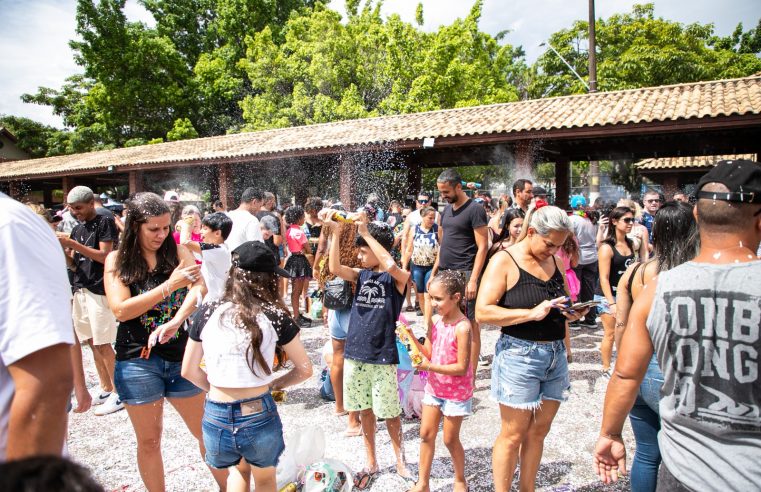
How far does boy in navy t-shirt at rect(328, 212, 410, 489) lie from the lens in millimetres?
2963

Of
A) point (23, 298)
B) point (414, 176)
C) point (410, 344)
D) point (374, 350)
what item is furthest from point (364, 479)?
point (414, 176)

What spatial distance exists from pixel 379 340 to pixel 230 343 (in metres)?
1.10

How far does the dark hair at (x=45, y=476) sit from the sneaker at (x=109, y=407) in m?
3.98

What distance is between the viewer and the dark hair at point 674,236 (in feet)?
7.68

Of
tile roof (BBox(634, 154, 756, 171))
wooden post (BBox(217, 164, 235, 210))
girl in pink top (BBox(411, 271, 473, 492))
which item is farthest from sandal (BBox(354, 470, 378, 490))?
tile roof (BBox(634, 154, 756, 171))

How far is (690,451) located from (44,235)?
79.0 inches

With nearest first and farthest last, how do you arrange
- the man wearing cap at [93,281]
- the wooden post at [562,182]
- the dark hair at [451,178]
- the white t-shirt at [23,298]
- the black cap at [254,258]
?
1. the white t-shirt at [23,298]
2. the black cap at [254,258]
3. the man wearing cap at [93,281]
4. the dark hair at [451,178]
5. the wooden post at [562,182]

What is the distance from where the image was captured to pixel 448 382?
2.78 meters

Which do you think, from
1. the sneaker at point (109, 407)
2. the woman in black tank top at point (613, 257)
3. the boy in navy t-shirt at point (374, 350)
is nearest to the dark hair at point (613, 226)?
the woman in black tank top at point (613, 257)

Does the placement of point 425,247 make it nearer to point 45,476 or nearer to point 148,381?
point 148,381

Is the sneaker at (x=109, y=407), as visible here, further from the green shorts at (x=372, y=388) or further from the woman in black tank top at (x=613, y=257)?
the woman in black tank top at (x=613, y=257)

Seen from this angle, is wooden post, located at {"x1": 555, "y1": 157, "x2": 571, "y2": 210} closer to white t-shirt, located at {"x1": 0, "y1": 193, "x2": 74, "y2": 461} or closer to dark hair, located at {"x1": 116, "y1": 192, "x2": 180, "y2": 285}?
dark hair, located at {"x1": 116, "y1": 192, "x2": 180, "y2": 285}

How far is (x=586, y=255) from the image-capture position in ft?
19.0

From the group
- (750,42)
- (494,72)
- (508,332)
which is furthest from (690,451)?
Result: (750,42)
